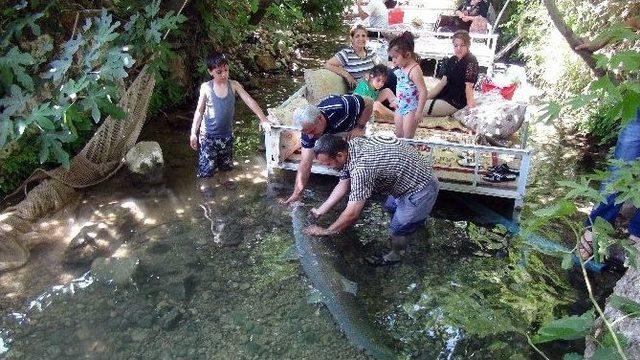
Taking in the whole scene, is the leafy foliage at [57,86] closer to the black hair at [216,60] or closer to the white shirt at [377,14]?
the black hair at [216,60]

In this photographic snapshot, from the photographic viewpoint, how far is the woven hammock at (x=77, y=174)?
16.1ft

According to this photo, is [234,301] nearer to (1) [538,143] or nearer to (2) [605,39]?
(2) [605,39]

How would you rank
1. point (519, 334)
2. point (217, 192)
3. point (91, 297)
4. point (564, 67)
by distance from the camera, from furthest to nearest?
point (564, 67), point (217, 192), point (91, 297), point (519, 334)

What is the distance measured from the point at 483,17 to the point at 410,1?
16.0 ft

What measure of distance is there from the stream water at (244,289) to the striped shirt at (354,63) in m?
2.00

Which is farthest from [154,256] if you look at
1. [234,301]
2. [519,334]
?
[519,334]

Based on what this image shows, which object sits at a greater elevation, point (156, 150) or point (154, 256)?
point (156, 150)

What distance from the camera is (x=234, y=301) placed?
4473 mm

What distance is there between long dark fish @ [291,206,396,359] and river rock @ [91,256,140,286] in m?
1.60

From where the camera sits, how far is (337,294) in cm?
412

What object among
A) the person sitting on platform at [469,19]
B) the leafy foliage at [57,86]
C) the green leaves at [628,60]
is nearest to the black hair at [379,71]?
the leafy foliage at [57,86]

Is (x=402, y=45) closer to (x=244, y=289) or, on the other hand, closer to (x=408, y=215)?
(x=408, y=215)

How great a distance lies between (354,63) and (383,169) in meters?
2.86

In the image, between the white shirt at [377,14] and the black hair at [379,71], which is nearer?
the black hair at [379,71]
